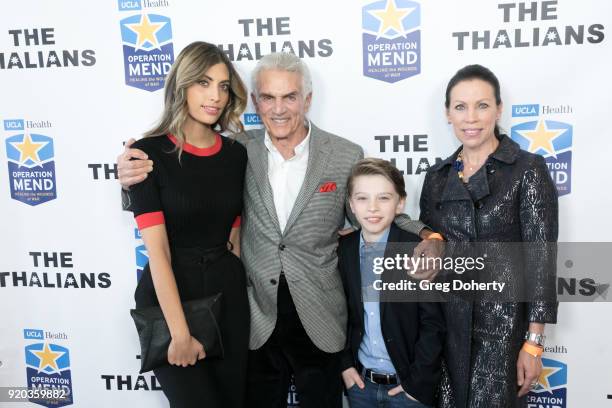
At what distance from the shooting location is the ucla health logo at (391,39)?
215 centimetres

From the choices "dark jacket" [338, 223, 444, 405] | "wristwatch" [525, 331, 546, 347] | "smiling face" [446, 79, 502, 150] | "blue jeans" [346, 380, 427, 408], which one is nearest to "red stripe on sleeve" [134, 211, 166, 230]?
"dark jacket" [338, 223, 444, 405]

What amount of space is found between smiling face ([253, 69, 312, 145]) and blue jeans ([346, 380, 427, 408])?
0.94 metres

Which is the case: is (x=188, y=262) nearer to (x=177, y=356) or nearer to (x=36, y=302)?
(x=177, y=356)

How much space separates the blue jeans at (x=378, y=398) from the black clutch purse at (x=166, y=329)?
20.0 inches

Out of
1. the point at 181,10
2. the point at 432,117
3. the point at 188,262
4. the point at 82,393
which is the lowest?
the point at 82,393

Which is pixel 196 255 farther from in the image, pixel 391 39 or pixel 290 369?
pixel 391 39

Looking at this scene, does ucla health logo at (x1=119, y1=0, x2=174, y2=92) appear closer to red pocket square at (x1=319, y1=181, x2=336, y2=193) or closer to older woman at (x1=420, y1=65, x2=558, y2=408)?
red pocket square at (x1=319, y1=181, x2=336, y2=193)

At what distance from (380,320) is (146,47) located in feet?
5.26

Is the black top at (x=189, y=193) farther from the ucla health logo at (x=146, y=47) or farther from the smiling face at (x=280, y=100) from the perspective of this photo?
the ucla health logo at (x=146, y=47)

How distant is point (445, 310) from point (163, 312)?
3.09ft

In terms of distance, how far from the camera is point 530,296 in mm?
1648

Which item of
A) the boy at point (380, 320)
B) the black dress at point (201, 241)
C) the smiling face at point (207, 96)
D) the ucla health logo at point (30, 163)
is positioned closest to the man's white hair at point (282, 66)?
the smiling face at point (207, 96)

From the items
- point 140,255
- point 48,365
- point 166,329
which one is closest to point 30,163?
point 140,255

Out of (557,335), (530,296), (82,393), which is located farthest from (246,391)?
(557,335)
